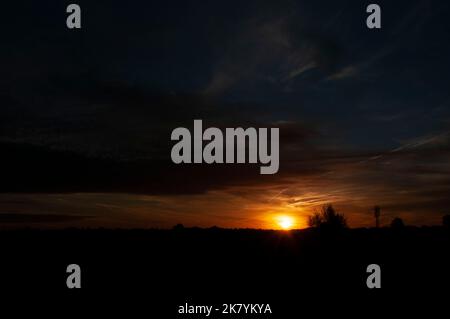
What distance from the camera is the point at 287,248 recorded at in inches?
793

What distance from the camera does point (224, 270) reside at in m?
18.1

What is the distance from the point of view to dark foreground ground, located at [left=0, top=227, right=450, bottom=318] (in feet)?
52.1

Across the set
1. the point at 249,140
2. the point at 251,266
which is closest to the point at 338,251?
the point at 251,266

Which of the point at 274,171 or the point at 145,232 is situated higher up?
the point at 274,171

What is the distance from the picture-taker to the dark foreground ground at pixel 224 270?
1589cm

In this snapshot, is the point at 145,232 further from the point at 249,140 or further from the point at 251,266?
the point at 249,140

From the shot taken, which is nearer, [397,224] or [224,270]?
[224,270]
